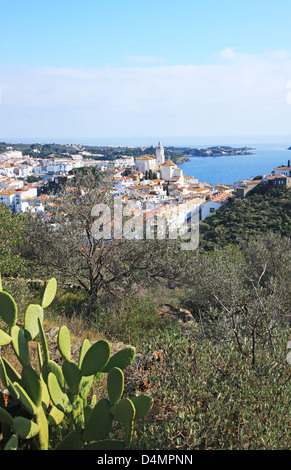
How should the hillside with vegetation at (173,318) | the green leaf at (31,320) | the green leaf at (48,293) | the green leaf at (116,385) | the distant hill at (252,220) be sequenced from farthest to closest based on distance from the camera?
the distant hill at (252,220) → the green leaf at (48,293) → the green leaf at (31,320) → the hillside with vegetation at (173,318) → the green leaf at (116,385)

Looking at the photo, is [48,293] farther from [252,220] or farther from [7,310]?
[252,220]

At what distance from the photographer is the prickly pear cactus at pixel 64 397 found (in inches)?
87.6

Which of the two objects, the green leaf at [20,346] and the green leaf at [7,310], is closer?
the green leaf at [20,346]

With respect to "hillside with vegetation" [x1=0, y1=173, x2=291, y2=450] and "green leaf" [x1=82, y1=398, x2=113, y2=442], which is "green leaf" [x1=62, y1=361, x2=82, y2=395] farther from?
"hillside with vegetation" [x1=0, y1=173, x2=291, y2=450]

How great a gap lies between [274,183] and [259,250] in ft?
111

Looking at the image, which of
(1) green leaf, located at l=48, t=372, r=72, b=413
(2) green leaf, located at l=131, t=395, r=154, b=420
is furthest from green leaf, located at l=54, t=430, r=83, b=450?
(2) green leaf, located at l=131, t=395, r=154, b=420

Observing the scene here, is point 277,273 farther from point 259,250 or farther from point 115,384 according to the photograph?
point 115,384

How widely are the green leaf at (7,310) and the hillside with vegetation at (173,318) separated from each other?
899 millimetres

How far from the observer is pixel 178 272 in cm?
709

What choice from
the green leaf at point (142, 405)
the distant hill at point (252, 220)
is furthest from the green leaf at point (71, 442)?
the distant hill at point (252, 220)

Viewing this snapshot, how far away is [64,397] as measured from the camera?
7.93ft

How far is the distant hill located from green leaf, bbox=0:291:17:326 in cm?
2289

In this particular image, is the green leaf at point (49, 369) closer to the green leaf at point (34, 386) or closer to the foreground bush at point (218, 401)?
the green leaf at point (34, 386)

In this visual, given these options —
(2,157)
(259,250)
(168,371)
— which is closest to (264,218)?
(259,250)
